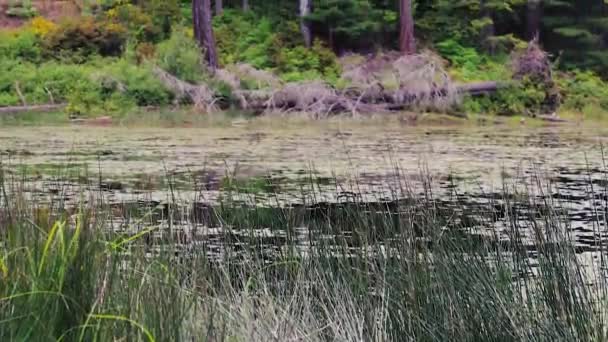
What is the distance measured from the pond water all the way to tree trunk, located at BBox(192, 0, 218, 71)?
2614 millimetres

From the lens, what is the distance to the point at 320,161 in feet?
29.7

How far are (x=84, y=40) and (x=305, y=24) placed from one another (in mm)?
4247

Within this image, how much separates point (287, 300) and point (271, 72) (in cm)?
1357

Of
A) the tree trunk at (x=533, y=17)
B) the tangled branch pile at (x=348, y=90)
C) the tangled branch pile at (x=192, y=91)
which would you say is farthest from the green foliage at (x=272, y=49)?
the tree trunk at (x=533, y=17)

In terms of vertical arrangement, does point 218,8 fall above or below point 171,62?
above

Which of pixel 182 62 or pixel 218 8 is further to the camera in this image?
pixel 218 8

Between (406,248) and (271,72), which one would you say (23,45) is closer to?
(271,72)

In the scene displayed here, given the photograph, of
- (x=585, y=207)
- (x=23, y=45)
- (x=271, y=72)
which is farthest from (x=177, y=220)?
(x=23, y=45)

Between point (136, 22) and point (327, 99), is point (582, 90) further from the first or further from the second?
point (136, 22)

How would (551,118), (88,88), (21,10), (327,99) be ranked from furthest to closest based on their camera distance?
(21,10)
(551,118)
(88,88)
(327,99)

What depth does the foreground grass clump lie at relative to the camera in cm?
240

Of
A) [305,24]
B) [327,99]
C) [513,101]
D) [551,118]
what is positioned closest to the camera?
[327,99]

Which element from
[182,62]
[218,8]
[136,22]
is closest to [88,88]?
[182,62]

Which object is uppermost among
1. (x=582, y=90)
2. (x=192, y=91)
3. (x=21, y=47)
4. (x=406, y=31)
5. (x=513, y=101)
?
(x=406, y=31)
